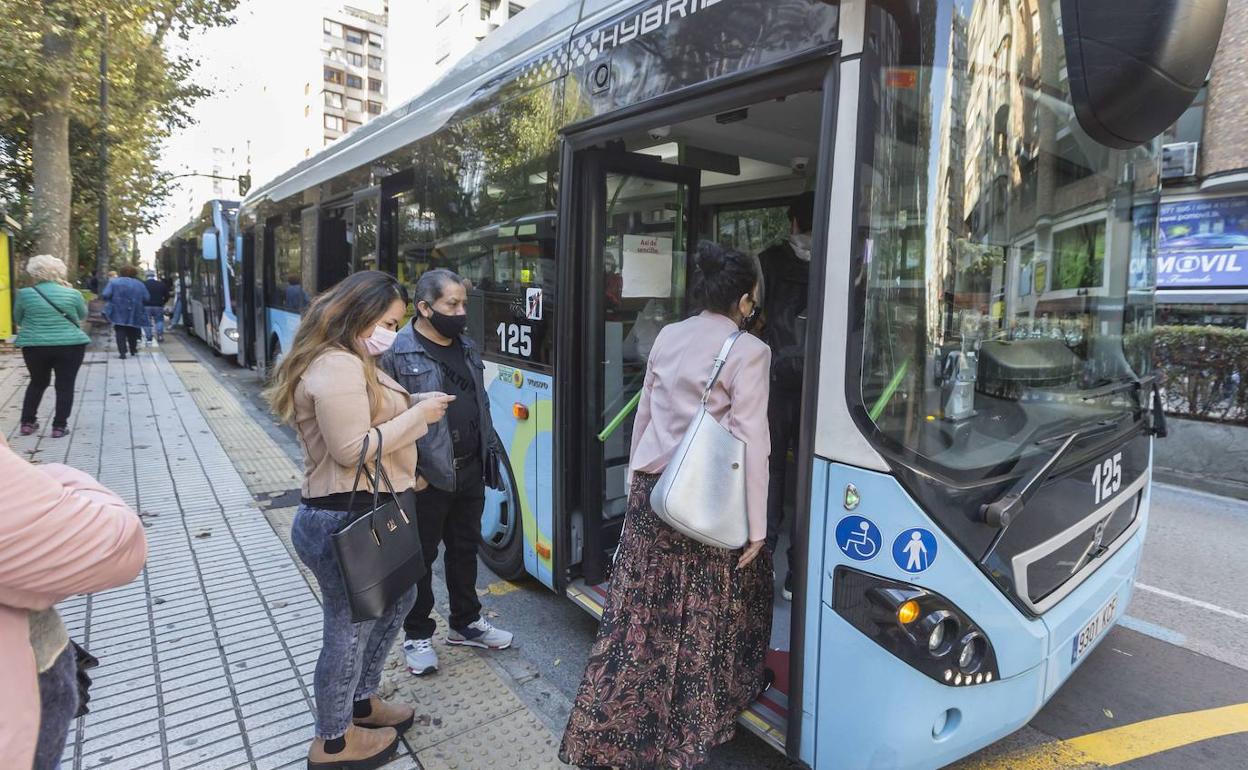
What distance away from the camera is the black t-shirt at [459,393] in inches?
115

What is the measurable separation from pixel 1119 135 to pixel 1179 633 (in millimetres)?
3112

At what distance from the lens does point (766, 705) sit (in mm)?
2447

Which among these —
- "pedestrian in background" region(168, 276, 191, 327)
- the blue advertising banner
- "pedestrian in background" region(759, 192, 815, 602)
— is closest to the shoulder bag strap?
"pedestrian in background" region(759, 192, 815, 602)

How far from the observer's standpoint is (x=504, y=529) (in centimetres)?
400

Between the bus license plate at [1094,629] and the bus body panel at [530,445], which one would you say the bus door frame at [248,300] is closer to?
the bus body panel at [530,445]

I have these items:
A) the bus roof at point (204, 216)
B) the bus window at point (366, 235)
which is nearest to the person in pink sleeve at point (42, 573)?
the bus window at point (366, 235)

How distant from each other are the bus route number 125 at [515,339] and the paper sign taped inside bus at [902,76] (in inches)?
81.0

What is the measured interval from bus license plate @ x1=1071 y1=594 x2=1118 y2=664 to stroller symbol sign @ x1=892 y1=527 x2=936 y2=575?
933 mm

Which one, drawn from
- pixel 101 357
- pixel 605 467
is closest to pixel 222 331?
pixel 101 357

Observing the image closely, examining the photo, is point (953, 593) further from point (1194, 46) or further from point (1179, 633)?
point (1179, 633)

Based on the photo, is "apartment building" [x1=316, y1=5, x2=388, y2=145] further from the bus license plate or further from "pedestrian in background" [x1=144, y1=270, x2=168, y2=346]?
the bus license plate

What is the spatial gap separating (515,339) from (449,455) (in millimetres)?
975

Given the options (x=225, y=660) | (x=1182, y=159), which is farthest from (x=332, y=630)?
(x=1182, y=159)

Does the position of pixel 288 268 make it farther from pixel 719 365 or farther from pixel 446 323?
pixel 719 365
